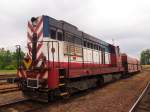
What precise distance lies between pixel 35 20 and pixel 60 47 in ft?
5.62

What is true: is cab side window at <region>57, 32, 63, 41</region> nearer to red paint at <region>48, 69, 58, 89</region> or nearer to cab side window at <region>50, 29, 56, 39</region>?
cab side window at <region>50, 29, 56, 39</region>

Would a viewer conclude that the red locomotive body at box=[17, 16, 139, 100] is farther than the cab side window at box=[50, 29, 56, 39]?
No

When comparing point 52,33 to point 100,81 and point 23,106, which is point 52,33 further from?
point 100,81

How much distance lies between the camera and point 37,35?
10.1m

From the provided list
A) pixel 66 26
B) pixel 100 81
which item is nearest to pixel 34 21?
pixel 66 26

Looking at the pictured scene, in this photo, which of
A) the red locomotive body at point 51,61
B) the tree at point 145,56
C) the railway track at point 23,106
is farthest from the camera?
the tree at point 145,56

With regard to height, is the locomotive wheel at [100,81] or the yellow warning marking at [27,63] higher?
the yellow warning marking at [27,63]

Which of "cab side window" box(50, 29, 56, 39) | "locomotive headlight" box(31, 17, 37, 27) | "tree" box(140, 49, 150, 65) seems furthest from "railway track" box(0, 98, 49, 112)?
"tree" box(140, 49, 150, 65)

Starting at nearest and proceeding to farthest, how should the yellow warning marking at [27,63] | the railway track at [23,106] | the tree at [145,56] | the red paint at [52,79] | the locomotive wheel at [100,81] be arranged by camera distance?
the railway track at [23,106]
the red paint at [52,79]
the yellow warning marking at [27,63]
the locomotive wheel at [100,81]
the tree at [145,56]

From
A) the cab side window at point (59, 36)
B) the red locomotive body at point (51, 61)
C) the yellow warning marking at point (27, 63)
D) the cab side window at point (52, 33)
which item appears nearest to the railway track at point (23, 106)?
the red locomotive body at point (51, 61)

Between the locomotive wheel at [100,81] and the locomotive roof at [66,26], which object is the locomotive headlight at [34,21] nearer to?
the locomotive roof at [66,26]

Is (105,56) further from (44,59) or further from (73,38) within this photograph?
(44,59)

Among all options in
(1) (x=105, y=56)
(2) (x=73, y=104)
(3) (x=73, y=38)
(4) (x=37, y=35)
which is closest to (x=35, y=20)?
(4) (x=37, y=35)

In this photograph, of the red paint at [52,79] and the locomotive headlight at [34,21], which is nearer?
the red paint at [52,79]
